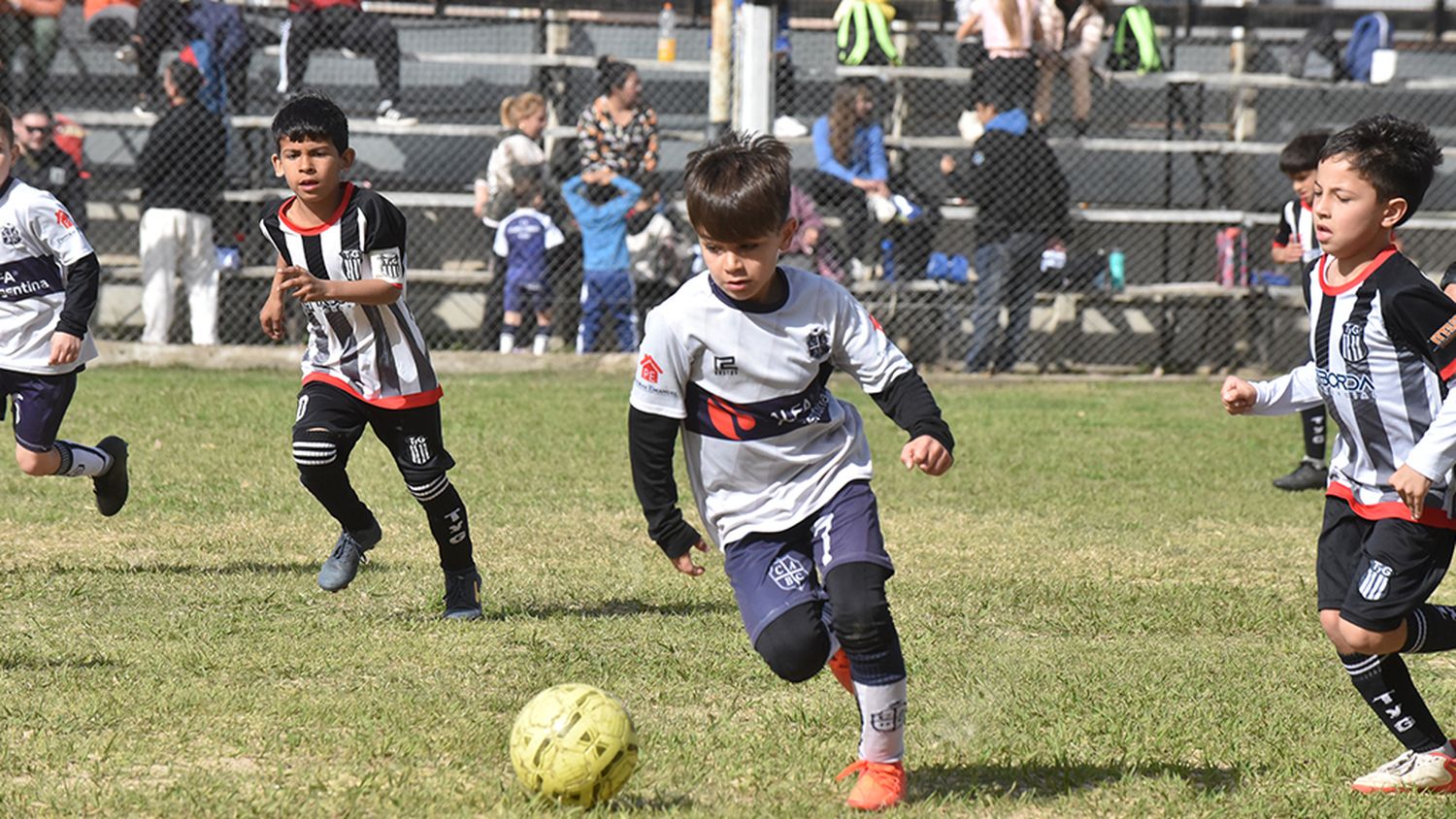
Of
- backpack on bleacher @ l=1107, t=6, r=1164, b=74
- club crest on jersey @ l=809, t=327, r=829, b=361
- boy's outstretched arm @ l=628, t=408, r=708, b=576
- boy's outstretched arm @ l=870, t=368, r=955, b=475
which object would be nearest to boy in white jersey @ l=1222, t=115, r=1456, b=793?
boy's outstretched arm @ l=870, t=368, r=955, b=475

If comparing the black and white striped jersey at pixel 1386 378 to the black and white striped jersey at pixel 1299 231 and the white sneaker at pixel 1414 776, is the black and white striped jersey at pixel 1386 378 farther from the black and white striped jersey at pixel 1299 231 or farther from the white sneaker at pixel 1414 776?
the black and white striped jersey at pixel 1299 231

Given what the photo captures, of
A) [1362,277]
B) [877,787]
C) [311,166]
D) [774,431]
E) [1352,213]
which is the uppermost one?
[1352,213]

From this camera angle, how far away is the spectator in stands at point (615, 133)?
1395 cm

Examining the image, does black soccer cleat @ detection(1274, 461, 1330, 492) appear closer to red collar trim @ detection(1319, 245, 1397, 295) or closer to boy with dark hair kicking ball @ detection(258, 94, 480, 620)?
boy with dark hair kicking ball @ detection(258, 94, 480, 620)

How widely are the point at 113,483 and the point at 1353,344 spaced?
Answer: 17.0 ft

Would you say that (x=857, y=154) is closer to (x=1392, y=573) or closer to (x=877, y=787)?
(x=1392, y=573)

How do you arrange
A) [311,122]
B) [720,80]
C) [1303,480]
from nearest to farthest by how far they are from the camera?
[311,122] → [1303,480] → [720,80]

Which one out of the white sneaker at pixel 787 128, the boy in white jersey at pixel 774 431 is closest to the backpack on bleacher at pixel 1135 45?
the white sneaker at pixel 787 128

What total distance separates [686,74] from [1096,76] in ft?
11.3

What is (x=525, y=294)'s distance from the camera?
14.3 meters

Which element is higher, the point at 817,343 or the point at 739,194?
the point at 739,194

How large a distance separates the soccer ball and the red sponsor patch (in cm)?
78

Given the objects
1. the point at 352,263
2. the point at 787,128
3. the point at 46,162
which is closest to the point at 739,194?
the point at 352,263

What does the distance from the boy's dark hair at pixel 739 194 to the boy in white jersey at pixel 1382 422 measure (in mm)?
1400
